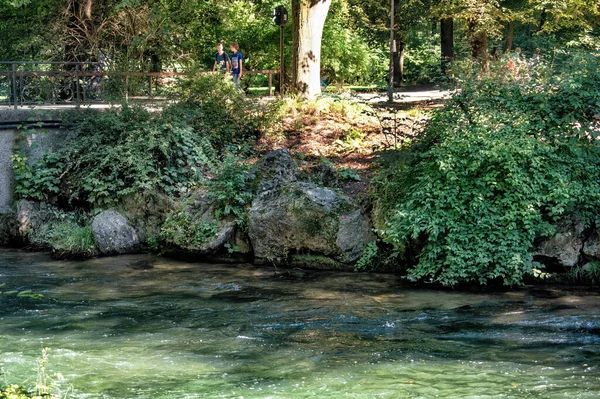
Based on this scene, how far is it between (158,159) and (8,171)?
10.8ft

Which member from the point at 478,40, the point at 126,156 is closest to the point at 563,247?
the point at 126,156

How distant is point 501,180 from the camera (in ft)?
41.1

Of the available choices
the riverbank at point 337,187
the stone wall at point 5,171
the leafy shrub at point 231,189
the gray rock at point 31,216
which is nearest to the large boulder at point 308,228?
the riverbank at point 337,187

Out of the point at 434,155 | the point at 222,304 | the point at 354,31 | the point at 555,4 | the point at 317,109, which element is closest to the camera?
the point at 222,304

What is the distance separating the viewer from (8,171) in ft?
55.2

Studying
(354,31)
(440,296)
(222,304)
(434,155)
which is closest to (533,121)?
(434,155)

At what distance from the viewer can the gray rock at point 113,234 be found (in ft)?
48.9

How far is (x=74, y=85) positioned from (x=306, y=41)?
5.89 m

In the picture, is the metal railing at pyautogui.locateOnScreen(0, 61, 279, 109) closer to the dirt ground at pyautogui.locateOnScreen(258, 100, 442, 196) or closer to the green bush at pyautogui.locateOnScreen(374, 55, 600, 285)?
the dirt ground at pyautogui.locateOnScreen(258, 100, 442, 196)

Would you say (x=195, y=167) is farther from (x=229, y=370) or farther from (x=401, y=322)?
(x=229, y=370)

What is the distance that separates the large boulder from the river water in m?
0.60

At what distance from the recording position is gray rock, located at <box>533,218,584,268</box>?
12.5 meters

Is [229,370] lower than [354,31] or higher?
lower

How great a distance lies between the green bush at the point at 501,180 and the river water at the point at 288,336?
68 cm
